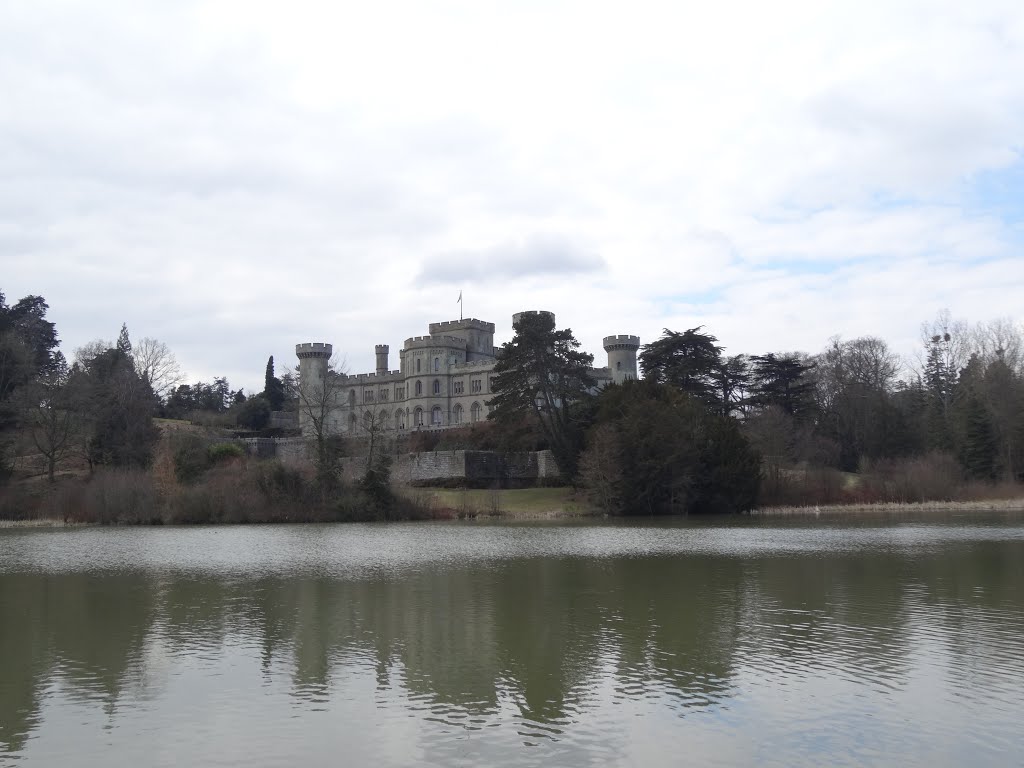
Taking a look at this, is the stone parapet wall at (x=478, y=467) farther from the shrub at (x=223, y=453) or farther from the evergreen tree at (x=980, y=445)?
the evergreen tree at (x=980, y=445)

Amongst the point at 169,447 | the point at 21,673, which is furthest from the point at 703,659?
the point at 169,447

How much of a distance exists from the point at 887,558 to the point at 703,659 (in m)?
10.2

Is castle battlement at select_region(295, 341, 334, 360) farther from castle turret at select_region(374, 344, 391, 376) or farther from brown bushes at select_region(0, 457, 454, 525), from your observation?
brown bushes at select_region(0, 457, 454, 525)

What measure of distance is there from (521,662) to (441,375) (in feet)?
210

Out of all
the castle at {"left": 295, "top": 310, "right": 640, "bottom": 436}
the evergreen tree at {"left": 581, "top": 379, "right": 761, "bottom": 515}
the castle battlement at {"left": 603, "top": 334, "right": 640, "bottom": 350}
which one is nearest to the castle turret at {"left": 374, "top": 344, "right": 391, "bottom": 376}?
the castle at {"left": 295, "top": 310, "right": 640, "bottom": 436}

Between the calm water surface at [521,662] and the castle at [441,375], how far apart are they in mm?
52944

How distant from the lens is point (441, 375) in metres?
73.3

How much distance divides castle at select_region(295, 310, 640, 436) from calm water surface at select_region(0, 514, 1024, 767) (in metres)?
52.9

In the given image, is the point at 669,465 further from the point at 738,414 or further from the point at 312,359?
the point at 312,359

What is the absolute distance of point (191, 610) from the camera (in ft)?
43.1

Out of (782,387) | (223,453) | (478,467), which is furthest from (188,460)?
(782,387)

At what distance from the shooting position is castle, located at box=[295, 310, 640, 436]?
71938mm

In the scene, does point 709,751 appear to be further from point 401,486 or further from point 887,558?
point 401,486

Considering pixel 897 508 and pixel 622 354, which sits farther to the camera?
pixel 622 354
